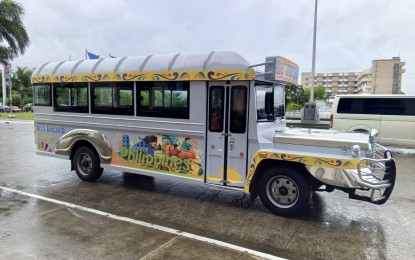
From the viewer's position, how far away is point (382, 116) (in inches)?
452

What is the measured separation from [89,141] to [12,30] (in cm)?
1909

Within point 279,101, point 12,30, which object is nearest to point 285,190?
point 279,101

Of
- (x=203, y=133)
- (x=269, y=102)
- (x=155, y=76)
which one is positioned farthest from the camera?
(x=155, y=76)

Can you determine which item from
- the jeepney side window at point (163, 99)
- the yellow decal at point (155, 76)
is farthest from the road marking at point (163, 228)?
the yellow decal at point (155, 76)

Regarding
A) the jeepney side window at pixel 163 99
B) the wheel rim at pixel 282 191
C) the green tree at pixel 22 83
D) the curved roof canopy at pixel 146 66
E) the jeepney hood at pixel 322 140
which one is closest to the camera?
the jeepney hood at pixel 322 140

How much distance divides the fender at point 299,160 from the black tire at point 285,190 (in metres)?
0.21

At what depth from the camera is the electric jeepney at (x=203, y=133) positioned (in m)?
4.93

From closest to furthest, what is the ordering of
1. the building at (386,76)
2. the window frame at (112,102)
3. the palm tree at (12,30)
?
the window frame at (112,102) < the palm tree at (12,30) < the building at (386,76)

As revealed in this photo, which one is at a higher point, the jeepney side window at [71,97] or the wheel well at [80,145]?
the jeepney side window at [71,97]

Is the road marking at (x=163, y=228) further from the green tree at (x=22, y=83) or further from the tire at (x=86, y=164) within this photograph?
the green tree at (x=22, y=83)

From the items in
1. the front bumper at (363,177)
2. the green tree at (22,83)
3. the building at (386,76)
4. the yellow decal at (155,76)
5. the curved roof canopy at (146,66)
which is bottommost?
the front bumper at (363,177)

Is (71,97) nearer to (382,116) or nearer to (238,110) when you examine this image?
(238,110)

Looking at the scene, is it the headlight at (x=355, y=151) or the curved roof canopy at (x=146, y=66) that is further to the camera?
the curved roof canopy at (x=146, y=66)

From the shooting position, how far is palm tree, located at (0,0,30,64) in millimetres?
21281
